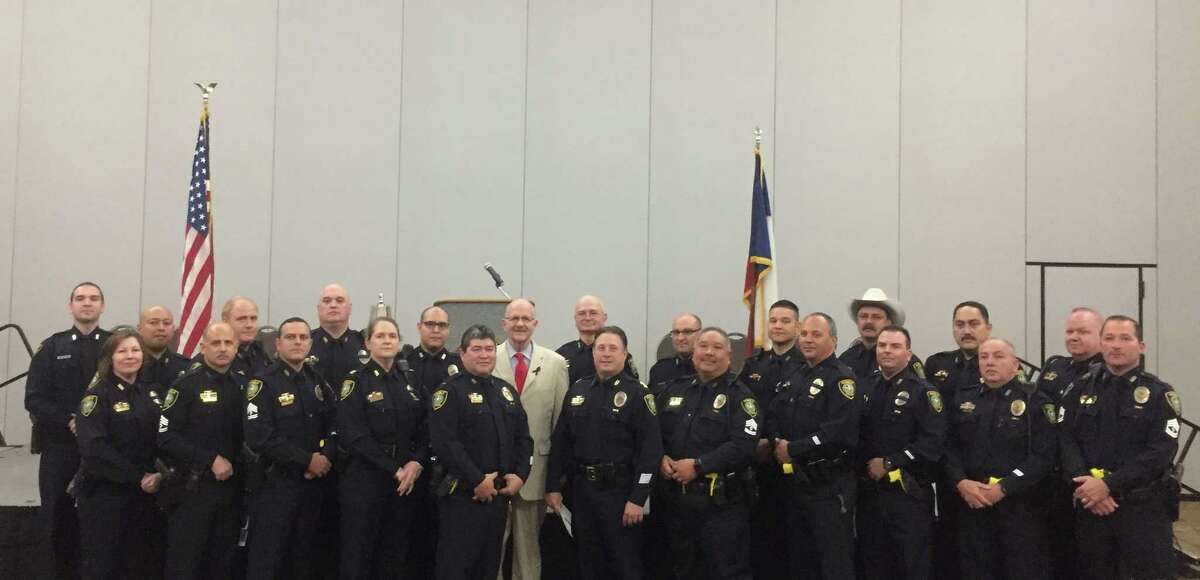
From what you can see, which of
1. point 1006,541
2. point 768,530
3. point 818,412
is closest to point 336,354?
point 768,530

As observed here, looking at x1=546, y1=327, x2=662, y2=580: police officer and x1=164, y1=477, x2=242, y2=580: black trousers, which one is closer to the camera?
x1=164, y1=477, x2=242, y2=580: black trousers

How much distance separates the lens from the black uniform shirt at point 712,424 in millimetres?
5328

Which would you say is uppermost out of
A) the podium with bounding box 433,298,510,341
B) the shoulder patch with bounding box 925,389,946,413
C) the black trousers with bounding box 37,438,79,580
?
the podium with bounding box 433,298,510,341

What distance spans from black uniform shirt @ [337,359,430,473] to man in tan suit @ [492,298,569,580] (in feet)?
1.94

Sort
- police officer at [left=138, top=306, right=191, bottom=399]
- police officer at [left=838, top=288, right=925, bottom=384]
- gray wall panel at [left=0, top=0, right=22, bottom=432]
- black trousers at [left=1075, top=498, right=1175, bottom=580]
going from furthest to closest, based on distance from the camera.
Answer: gray wall panel at [left=0, top=0, right=22, bottom=432] → police officer at [left=838, top=288, right=925, bottom=384] → police officer at [left=138, top=306, right=191, bottom=399] → black trousers at [left=1075, top=498, right=1175, bottom=580]

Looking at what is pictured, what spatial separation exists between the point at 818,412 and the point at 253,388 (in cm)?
319

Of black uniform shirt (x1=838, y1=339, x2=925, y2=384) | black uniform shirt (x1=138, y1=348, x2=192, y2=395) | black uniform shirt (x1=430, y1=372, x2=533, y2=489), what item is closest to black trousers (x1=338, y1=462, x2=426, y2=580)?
black uniform shirt (x1=430, y1=372, x2=533, y2=489)

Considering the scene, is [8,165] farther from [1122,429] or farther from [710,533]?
[1122,429]

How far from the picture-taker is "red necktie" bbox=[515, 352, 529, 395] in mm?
5920

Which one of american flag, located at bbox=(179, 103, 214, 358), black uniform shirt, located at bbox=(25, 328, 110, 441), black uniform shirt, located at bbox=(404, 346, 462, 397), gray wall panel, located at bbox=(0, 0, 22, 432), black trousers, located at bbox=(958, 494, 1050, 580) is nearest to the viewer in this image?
black trousers, located at bbox=(958, 494, 1050, 580)

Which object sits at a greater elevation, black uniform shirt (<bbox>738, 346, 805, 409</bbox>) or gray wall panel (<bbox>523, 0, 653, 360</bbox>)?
gray wall panel (<bbox>523, 0, 653, 360</bbox>)

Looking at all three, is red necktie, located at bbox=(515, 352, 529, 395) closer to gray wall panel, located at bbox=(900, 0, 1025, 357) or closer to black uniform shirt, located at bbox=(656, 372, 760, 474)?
black uniform shirt, located at bbox=(656, 372, 760, 474)

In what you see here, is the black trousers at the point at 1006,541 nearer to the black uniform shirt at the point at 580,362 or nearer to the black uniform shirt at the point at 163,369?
the black uniform shirt at the point at 580,362

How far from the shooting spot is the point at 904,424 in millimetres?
5477
